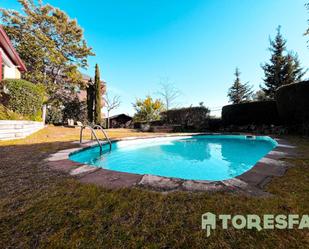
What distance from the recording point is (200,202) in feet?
4.94

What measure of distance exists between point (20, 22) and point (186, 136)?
1719 centimetres

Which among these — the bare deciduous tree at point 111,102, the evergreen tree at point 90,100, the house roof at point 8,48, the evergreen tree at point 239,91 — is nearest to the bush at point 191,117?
the evergreen tree at point 90,100

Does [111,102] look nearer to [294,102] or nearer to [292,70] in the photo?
[294,102]

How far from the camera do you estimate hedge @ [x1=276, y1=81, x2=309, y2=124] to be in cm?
776

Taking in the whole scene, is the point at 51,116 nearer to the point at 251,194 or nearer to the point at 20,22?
the point at 20,22

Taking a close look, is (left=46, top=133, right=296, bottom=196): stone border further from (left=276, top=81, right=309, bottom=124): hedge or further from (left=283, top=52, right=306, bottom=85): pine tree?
(left=283, top=52, right=306, bottom=85): pine tree

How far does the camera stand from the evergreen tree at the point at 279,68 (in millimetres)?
19281

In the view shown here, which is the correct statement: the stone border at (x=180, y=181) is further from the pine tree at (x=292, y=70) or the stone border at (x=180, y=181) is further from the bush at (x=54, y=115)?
the pine tree at (x=292, y=70)

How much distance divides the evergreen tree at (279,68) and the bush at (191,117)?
1363 centimetres

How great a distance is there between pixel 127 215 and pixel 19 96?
9075 millimetres

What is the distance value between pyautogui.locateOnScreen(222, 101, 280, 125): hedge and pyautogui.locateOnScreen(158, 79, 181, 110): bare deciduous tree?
1420cm

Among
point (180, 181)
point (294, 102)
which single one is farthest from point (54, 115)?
point (294, 102)

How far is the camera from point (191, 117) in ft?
48.4

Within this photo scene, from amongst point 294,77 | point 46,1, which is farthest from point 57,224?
point 294,77
